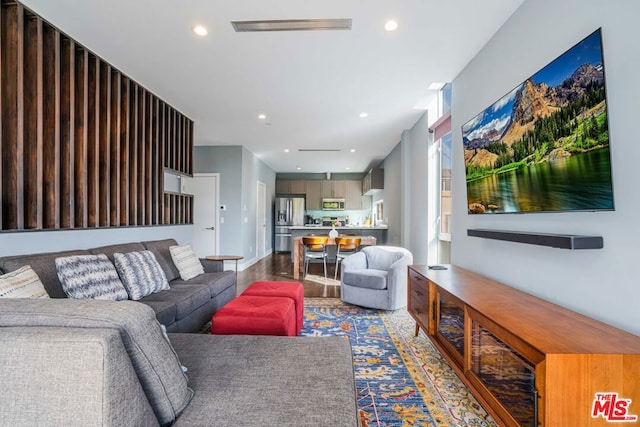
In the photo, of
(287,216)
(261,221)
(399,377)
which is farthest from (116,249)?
(287,216)

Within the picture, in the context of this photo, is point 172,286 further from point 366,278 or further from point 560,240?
point 560,240

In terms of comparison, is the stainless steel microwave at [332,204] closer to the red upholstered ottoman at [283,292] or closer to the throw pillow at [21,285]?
the red upholstered ottoman at [283,292]

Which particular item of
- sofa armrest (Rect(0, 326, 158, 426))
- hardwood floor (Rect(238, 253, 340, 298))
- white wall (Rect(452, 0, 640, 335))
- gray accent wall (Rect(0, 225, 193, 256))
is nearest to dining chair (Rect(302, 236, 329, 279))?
hardwood floor (Rect(238, 253, 340, 298))

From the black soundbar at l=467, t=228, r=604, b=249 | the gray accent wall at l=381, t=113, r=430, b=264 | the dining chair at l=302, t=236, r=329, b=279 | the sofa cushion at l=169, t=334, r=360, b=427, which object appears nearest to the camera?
the sofa cushion at l=169, t=334, r=360, b=427

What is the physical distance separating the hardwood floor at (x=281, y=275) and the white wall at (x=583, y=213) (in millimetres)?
2442

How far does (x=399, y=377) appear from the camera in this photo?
85.4 inches

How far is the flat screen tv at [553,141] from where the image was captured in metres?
1.41

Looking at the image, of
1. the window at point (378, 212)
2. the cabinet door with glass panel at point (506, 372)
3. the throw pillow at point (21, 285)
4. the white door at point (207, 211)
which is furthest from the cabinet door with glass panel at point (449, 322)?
the window at point (378, 212)

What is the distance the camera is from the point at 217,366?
1.37 meters

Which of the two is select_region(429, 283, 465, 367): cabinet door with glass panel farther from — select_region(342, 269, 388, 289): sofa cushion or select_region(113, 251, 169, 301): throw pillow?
select_region(113, 251, 169, 301): throw pillow

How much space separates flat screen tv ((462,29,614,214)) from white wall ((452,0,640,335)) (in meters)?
0.06

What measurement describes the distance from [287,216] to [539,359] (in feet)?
27.4

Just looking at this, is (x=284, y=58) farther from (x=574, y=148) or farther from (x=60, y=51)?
(x=574, y=148)

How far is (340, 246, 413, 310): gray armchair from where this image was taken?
139 inches
